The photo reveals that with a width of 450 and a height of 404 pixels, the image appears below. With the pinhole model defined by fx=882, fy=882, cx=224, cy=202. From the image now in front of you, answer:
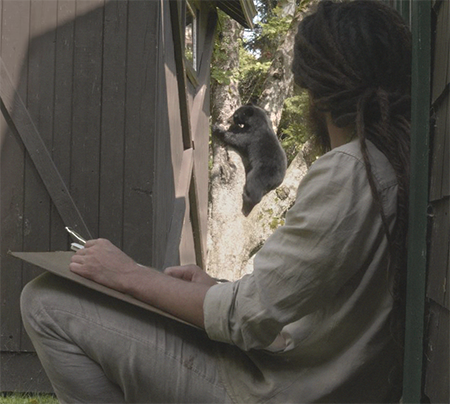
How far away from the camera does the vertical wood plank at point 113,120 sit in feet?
19.1

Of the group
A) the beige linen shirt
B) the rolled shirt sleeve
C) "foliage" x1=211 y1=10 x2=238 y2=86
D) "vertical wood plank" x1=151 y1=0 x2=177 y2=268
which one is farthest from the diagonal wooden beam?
"foliage" x1=211 y1=10 x2=238 y2=86

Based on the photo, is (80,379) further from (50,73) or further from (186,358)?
(50,73)

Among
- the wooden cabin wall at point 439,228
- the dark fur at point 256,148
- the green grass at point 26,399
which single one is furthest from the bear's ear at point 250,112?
the wooden cabin wall at point 439,228

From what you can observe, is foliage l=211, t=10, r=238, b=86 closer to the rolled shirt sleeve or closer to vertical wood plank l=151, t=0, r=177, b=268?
vertical wood plank l=151, t=0, r=177, b=268

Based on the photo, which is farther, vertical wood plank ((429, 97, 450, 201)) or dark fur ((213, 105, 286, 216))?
dark fur ((213, 105, 286, 216))

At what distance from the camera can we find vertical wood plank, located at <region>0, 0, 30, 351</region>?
5945mm

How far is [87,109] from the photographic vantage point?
19.3ft

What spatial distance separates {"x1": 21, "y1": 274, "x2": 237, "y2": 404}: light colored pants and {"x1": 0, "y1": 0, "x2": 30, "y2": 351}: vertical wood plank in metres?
3.58

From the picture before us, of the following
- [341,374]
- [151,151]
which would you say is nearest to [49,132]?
[151,151]

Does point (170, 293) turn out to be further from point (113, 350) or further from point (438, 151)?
point (438, 151)

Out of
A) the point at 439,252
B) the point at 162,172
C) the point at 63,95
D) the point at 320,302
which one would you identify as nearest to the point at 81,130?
the point at 63,95

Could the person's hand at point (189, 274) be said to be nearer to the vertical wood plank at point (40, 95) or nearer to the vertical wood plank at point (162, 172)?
the vertical wood plank at point (162, 172)

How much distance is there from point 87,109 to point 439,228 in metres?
4.18

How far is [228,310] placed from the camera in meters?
2.19
